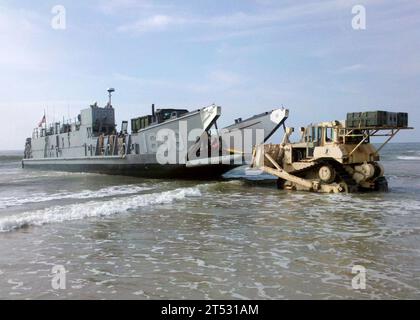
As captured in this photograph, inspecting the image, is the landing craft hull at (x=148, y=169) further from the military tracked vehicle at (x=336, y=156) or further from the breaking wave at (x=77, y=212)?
the breaking wave at (x=77, y=212)

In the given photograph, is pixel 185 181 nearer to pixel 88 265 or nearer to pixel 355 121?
pixel 355 121

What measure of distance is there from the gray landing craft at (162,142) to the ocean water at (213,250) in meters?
6.74

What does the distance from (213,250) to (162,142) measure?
1357 centimetres

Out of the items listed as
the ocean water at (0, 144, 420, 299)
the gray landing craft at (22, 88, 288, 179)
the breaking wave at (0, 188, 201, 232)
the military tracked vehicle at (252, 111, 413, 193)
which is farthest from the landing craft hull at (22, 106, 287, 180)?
the ocean water at (0, 144, 420, 299)

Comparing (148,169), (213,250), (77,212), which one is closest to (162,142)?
(148,169)

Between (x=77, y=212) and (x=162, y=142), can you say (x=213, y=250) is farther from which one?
(x=162, y=142)

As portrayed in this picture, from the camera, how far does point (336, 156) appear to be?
13383 mm

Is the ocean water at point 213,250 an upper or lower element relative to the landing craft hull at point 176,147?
lower

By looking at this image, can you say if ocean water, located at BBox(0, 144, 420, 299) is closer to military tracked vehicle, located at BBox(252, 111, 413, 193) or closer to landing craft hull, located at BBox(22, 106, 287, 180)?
military tracked vehicle, located at BBox(252, 111, 413, 193)

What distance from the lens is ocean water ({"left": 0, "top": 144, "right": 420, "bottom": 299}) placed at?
4.80 m

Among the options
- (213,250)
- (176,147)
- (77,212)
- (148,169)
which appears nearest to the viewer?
(213,250)

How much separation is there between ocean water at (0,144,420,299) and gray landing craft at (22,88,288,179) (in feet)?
22.1

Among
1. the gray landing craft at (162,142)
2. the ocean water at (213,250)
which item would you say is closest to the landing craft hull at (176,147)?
the gray landing craft at (162,142)

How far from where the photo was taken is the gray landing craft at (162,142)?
710 inches
